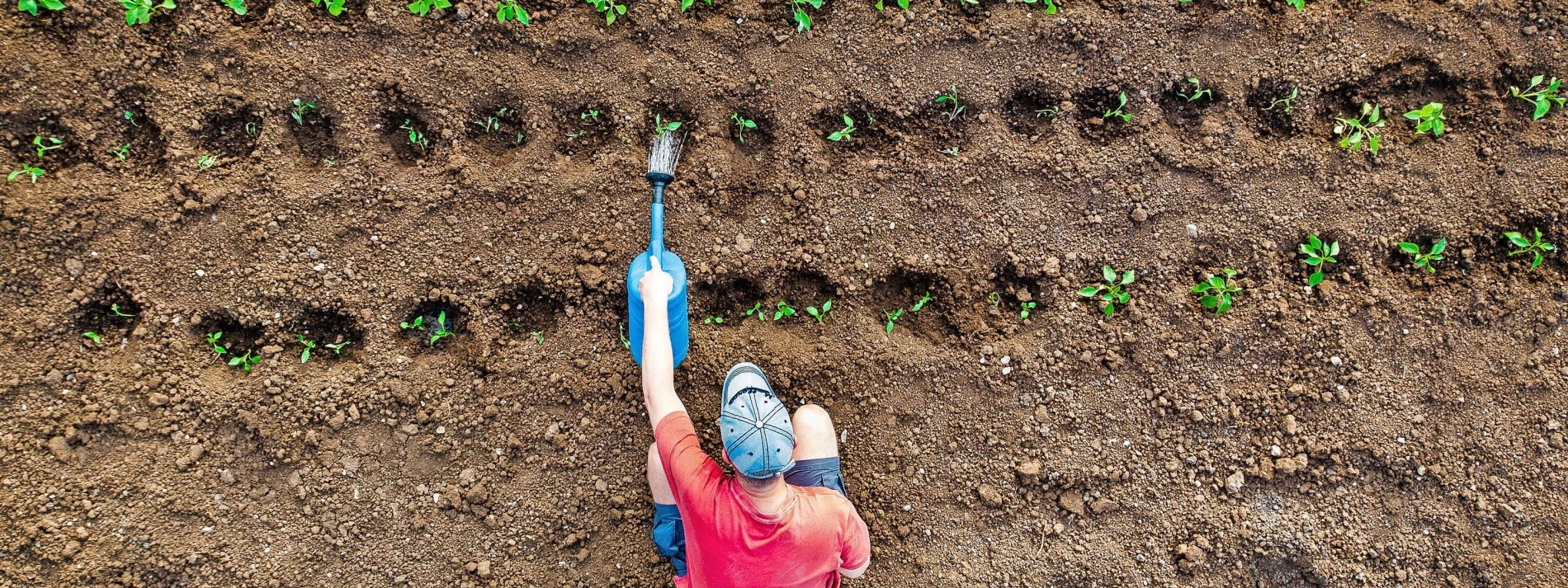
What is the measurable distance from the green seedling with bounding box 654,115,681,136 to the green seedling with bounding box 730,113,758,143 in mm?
205

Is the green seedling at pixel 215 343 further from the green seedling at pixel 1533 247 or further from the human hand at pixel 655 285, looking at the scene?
the green seedling at pixel 1533 247

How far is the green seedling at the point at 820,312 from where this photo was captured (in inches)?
107

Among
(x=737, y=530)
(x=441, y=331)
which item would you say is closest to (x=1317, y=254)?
(x=737, y=530)

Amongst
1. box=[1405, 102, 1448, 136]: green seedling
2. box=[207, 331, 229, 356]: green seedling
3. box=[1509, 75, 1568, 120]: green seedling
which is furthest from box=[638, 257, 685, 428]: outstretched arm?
box=[1509, 75, 1568, 120]: green seedling

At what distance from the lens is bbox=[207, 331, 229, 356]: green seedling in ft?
8.44

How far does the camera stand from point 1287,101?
2.75 m

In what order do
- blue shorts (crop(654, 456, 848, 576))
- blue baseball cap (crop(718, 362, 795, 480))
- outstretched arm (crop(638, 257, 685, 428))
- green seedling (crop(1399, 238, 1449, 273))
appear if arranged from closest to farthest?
blue baseball cap (crop(718, 362, 795, 480)), outstretched arm (crop(638, 257, 685, 428)), blue shorts (crop(654, 456, 848, 576)), green seedling (crop(1399, 238, 1449, 273))

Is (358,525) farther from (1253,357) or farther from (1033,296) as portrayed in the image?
(1253,357)

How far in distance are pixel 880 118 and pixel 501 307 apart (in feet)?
5.08

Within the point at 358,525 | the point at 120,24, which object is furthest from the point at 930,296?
the point at 120,24

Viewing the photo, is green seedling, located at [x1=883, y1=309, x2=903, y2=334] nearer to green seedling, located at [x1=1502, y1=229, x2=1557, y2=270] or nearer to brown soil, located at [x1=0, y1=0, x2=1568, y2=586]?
brown soil, located at [x1=0, y1=0, x2=1568, y2=586]

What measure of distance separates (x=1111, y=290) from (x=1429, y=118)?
1337 mm

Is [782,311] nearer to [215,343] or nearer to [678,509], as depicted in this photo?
[678,509]

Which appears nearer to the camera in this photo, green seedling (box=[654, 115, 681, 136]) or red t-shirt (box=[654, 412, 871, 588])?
red t-shirt (box=[654, 412, 871, 588])
